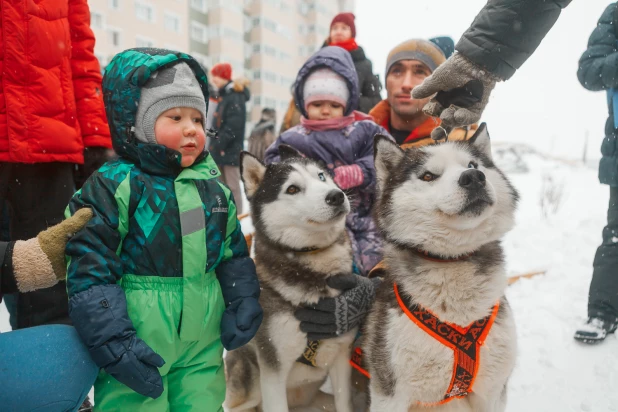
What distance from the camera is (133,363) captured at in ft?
4.98

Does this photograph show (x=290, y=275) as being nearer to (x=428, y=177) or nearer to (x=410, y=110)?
(x=428, y=177)

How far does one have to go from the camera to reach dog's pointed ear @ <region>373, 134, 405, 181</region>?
6.59 ft

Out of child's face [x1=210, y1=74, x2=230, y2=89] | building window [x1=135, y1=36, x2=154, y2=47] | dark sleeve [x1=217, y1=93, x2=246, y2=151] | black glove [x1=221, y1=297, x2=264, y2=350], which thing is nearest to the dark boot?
black glove [x1=221, y1=297, x2=264, y2=350]

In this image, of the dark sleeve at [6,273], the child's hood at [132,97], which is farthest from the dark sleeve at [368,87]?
the dark sleeve at [6,273]

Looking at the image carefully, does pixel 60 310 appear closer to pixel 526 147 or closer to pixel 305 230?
pixel 305 230

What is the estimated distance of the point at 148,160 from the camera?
180cm

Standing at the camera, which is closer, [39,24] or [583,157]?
[39,24]

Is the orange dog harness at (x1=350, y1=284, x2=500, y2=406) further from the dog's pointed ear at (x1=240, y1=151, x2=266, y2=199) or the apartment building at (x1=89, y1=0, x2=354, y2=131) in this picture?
the apartment building at (x1=89, y1=0, x2=354, y2=131)

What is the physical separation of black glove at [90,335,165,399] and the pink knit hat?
207 centimetres

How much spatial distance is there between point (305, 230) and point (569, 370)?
6.43 feet

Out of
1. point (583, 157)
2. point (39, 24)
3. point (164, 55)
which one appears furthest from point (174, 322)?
point (583, 157)

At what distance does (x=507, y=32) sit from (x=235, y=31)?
28430mm

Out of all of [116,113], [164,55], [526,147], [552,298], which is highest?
[164,55]

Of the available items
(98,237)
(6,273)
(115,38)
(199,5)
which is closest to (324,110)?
(98,237)
